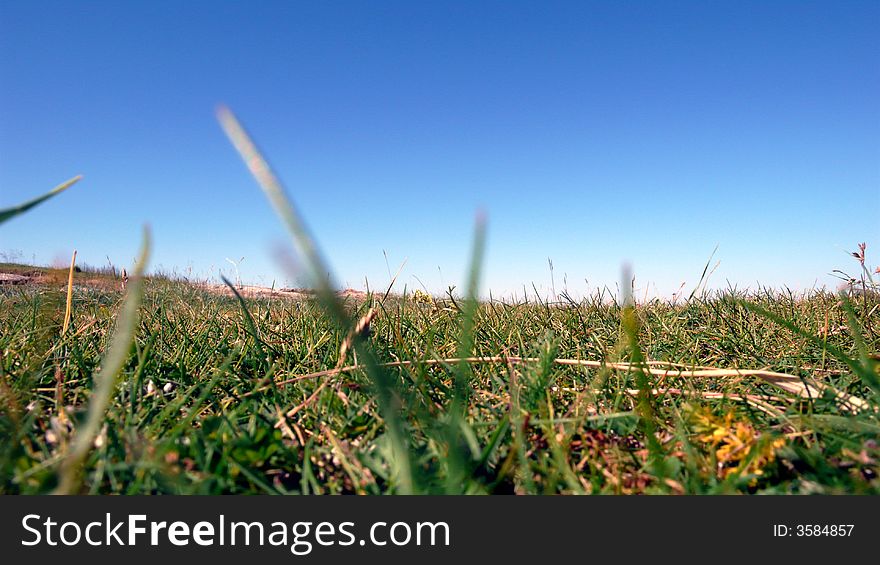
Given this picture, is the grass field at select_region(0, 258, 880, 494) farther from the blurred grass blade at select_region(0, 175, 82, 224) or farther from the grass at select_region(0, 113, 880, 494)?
the blurred grass blade at select_region(0, 175, 82, 224)

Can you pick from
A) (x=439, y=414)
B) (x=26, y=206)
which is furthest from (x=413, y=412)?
(x=26, y=206)

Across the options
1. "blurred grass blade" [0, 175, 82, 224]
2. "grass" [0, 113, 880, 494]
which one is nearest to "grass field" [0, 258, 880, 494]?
"grass" [0, 113, 880, 494]

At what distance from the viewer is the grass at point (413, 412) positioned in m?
0.78

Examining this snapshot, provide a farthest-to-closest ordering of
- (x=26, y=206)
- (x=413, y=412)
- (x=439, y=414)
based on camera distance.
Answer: (x=439, y=414)
(x=413, y=412)
(x=26, y=206)

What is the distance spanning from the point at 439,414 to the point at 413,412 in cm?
23

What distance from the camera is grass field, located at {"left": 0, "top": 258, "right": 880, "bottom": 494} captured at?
2.73ft

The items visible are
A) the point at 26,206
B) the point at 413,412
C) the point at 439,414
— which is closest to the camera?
the point at 26,206

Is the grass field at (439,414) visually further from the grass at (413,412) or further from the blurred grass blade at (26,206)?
the blurred grass blade at (26,206)

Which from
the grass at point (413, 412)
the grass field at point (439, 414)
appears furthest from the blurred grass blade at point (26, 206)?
the grass field at point (439, 414)

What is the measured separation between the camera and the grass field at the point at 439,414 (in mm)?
833

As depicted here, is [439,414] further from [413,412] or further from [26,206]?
[26,206]

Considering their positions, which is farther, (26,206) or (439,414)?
(439,414)

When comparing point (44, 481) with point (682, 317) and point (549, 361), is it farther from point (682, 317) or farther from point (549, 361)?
point (682, 317)

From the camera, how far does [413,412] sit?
3.18ft
